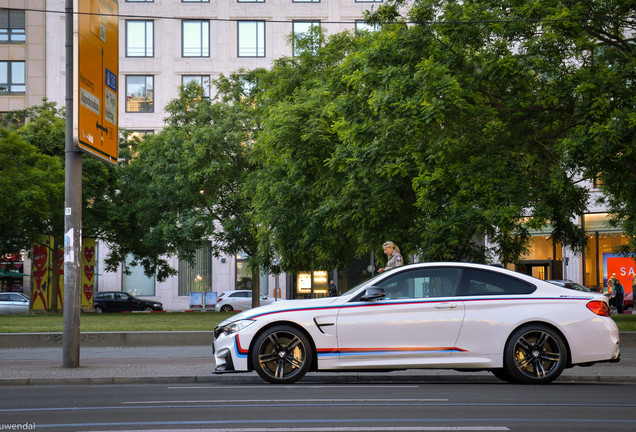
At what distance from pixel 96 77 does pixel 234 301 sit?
128 feet

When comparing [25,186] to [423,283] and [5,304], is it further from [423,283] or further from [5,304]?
[423,283]

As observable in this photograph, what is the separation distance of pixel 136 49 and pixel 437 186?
41.9m

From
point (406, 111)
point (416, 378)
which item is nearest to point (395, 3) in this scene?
point (406, 111)

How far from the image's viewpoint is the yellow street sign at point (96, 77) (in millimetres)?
14086

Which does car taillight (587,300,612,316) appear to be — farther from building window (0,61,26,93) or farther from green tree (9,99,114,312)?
building window (0,61,26,93)

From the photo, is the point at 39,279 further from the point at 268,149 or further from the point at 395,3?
the point at 395,3

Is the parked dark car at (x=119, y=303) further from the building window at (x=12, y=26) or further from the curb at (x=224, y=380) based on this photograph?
the curb at (x=224, y=380)

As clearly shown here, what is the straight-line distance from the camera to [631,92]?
762 inches

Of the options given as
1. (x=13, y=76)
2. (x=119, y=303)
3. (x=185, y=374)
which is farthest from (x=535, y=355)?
(x=13, y=76)

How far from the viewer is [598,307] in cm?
1159

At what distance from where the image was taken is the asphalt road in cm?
772

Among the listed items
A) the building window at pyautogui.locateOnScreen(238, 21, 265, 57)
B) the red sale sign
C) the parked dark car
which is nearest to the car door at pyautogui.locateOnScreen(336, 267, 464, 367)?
the red sale sign

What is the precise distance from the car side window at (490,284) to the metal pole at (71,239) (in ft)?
A: 20.7

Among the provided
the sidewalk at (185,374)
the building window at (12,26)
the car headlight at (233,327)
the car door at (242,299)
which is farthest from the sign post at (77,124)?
the building window at (12,26)
